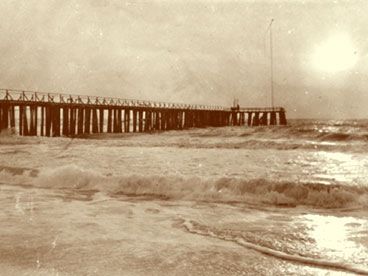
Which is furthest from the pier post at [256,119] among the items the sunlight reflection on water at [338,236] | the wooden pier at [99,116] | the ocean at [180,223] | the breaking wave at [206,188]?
the sunlight reflection on water at [338,236]

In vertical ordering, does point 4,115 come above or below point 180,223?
above

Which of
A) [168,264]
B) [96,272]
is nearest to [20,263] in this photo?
[96,272]

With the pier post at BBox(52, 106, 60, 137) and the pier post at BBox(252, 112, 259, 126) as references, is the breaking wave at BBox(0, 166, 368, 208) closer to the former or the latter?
the pier post at BBox(52, 106, 60, 137)

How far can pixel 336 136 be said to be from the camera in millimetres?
26766

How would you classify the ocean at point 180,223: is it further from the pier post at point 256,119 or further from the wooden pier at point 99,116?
the pier post at point 256,119

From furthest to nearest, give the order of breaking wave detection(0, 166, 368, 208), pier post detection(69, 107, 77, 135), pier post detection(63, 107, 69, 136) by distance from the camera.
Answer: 1. pier post detection(69, 107, 77, 135)
2. pier post detection(63, 107, 69, 136)
3. breaking wave detection(0, 166, 368, 208)

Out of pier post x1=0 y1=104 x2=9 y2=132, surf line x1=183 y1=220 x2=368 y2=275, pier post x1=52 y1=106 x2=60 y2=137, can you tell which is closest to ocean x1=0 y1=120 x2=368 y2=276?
surf line x1=183 y1=220 x2=368 y2=275

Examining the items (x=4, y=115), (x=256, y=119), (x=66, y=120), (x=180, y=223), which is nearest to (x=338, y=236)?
(x=180, y=223)

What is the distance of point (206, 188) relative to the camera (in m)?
8.02

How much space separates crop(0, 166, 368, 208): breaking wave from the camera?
281 inches

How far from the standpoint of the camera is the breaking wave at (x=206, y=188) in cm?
713

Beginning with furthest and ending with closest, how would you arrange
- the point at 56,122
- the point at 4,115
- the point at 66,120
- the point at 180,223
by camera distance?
the point at 66,120
the point at 56,122
the point at 4,115
the point at 180,223

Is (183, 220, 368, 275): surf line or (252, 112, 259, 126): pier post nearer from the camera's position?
(183, 220, 368, 275): surf line

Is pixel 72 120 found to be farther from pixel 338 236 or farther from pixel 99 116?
pixel 338 236
